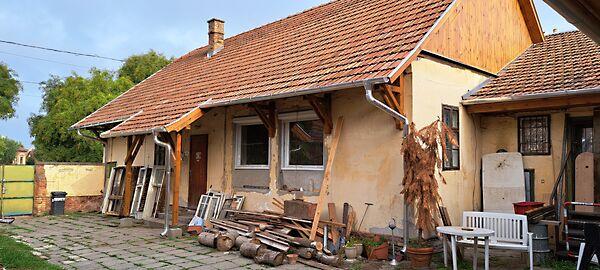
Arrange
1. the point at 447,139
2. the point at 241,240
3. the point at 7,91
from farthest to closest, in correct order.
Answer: the point at 7,91 → the point at 447,139 → the point at 241,240

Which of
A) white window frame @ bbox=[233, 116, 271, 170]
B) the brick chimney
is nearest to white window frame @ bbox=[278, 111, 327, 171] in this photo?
white window frame @ bbox=[233, 116, 271, 170]

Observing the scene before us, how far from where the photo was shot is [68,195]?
14172 mm

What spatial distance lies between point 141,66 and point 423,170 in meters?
28.7

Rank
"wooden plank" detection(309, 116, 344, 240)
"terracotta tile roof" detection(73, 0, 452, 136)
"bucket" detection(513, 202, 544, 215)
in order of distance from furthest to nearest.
→ "wooden plank" detection(309, 116, 344, 240)
"terracotta tile roof" detection(73, 0, 452, 136)
"bucket" detection(513, 202, 544, 215)

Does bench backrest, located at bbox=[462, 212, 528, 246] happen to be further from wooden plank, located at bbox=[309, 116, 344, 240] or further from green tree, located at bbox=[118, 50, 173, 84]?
green tree, located at bbox=[118, 50, 173, 84]

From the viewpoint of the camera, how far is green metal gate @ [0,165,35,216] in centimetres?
1273

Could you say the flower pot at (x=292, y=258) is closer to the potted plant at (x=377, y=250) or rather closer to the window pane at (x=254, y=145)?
the potted plant at (x=377, y=250)

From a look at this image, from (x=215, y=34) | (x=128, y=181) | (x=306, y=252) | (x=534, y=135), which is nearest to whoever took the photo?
(x=306, y=252)

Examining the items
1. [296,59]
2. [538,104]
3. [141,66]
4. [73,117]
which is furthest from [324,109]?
[141,66]

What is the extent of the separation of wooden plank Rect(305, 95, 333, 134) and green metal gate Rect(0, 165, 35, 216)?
9495 mm

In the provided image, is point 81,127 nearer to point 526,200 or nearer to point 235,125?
point 235,125

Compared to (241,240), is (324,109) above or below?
above

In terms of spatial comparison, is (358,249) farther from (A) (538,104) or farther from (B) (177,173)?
(B) (177,173)

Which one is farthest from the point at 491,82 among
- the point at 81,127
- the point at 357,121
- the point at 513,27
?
the point at 81,127
